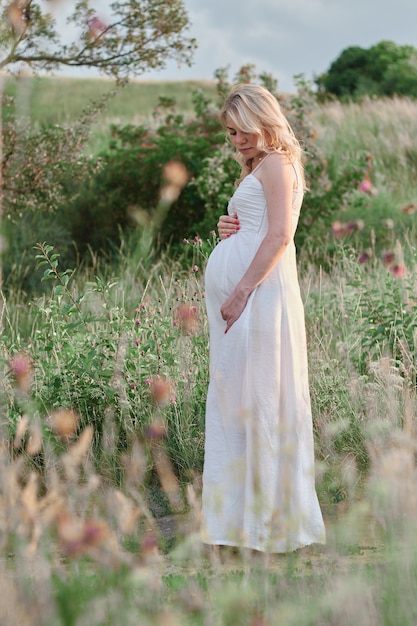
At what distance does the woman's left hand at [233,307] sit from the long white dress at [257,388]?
0.02 metres

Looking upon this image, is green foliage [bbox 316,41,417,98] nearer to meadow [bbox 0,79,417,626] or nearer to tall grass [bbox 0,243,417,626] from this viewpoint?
meadow [bbox 0,79,417,626]

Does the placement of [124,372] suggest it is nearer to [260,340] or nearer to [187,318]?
[187,318]

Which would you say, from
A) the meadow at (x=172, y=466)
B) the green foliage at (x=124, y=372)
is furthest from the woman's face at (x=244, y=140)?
the green foliage at (x=124, y=372)

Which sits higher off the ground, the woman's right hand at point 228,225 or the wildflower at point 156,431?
the woman's right hand at point 228,225

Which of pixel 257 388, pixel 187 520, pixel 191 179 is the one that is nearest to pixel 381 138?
pixel 191 179

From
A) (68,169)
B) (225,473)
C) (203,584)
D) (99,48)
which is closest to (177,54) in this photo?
(99,48)

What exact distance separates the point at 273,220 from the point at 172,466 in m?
1.93

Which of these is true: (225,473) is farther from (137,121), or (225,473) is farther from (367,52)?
(367,52)

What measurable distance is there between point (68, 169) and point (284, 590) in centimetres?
782

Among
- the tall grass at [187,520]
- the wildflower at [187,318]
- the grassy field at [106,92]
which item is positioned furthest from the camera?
the grassy field at [106,92]

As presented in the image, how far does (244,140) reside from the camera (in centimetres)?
355

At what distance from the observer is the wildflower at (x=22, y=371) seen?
482cm

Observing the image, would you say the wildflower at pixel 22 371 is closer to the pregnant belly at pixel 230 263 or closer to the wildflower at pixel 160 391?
the wildflower at pixel 160 391

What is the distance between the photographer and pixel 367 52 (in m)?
28.1
